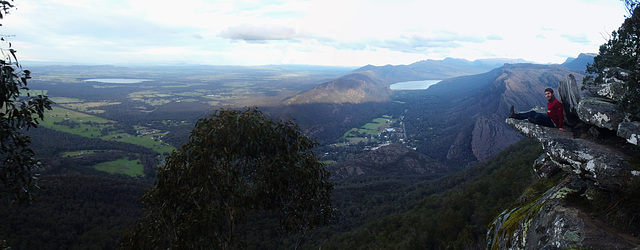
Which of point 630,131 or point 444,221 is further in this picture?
point 444,221

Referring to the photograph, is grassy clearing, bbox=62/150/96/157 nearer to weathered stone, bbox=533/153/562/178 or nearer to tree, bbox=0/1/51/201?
tree, bbox=0/1/51/201

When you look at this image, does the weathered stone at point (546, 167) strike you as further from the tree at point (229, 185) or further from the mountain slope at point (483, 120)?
the mountain slope at point (483, 120)

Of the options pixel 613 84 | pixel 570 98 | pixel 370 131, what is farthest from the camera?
pixel 370 131

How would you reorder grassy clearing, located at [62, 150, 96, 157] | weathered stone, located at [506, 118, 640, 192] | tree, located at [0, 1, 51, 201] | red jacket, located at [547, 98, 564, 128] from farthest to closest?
grassy clearing, located at [62, 150, 96, 157] → red jacket, located at [547, 98, 564, 128] → weathered stone, located at [506, 118, 640, 192] → tree, located at [0, 1, 51, 201]

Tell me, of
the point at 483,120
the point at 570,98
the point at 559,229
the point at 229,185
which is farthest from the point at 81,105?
the point at 559,229

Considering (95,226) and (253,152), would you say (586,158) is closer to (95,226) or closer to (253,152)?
(253,152)

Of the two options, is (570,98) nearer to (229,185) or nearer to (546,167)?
(546,167)

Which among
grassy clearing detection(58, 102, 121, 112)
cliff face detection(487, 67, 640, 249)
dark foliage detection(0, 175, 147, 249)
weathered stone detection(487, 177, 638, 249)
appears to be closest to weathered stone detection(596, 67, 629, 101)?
cliff face detection(487, 67, 640, 249)

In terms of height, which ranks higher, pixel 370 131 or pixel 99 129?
pixel 99 129
